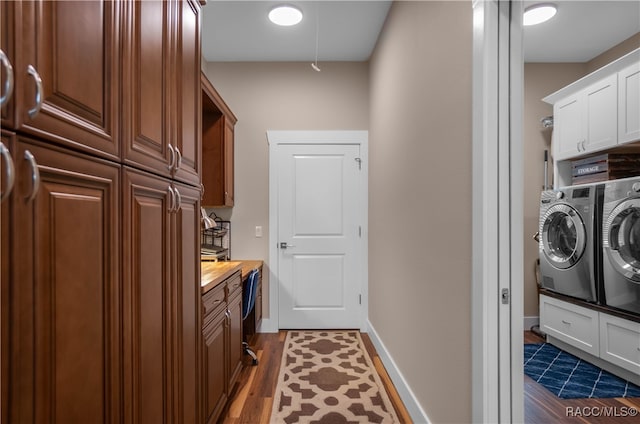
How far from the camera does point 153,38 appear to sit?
40.8 inches

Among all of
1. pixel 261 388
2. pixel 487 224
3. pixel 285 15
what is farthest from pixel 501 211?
pixel 285 15

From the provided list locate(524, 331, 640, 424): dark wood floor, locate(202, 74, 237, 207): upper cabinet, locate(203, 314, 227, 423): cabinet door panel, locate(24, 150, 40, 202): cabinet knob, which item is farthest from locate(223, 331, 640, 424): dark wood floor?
locate(24, 150, 40, 202): cabinet knob

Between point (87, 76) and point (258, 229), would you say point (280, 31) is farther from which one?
point (87, 76)

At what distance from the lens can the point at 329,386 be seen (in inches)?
89.4

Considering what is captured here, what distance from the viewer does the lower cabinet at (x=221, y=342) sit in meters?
1.61

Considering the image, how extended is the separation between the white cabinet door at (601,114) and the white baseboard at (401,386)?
156 centimetres

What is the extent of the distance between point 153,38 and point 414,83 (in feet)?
4.95

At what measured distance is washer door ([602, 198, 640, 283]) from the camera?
982 millimetres

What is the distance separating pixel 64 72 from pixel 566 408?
2142mm

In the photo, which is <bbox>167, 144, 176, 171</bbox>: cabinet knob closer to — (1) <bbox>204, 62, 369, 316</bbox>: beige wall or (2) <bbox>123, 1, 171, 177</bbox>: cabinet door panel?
(2) <bbox>123, 1, 171, 177</bbox>: cabinet door panel

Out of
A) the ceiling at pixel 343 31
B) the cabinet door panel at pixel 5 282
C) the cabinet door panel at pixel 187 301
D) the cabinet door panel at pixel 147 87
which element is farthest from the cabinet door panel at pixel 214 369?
the ceiling at pixel 343 31

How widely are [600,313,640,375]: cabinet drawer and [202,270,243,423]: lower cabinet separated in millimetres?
1753

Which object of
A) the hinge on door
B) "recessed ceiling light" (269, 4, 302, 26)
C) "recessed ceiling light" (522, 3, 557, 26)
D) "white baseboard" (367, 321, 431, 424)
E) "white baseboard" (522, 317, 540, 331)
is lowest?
"white baseboard" (367, 321, 431, 424)

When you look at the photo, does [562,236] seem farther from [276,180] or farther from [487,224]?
[276,180]
